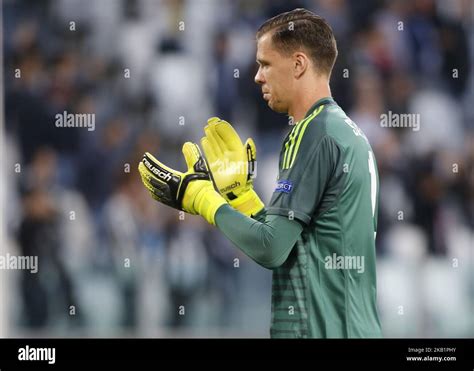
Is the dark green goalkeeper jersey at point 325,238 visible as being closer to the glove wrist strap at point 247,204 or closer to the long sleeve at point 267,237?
the long sleeve at point 267,237

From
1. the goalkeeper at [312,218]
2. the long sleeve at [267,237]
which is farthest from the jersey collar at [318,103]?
the long sleeve at [267,237]

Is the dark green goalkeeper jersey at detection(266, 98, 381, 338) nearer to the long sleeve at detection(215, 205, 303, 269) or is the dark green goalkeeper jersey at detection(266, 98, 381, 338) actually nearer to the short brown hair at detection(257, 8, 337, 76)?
the long sleeve at detection(215, 205, 303, 269)

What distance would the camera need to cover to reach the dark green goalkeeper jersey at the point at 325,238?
3.06 meters

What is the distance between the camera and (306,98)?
329cm

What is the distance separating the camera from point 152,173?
130 inches

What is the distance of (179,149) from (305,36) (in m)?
3.31

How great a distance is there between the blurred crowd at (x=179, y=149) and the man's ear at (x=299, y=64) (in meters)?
3.02

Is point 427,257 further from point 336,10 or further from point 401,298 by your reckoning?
point 336,10

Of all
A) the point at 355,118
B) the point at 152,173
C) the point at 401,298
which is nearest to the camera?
the point at 152,173

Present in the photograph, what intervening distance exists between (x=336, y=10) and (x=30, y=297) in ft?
10.1

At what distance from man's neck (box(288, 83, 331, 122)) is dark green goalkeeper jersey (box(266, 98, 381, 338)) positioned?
14 cm
